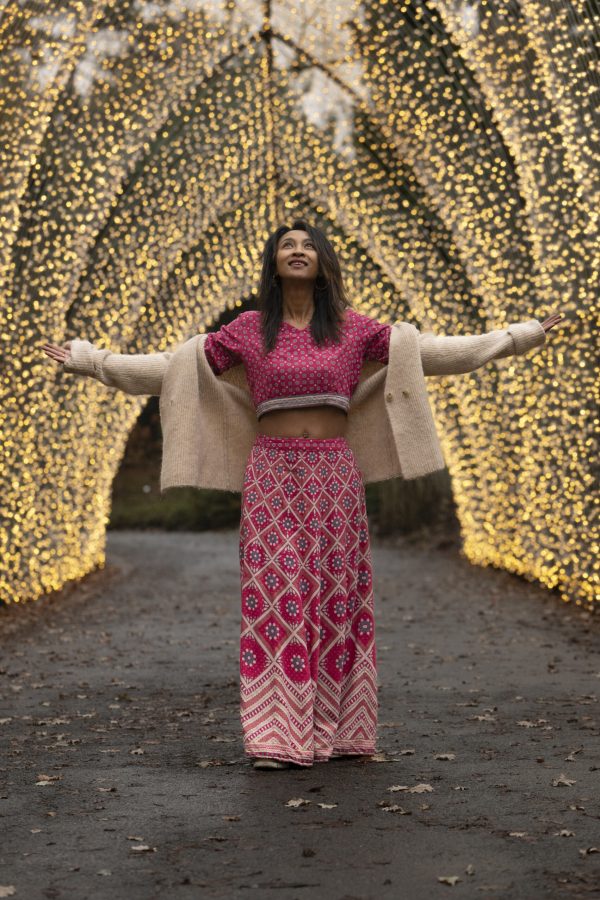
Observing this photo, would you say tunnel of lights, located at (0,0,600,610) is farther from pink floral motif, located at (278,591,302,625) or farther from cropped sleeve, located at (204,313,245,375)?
pink floral motif, located at (278,591,302,625)

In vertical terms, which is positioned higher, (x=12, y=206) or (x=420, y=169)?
(x=420, y=169)

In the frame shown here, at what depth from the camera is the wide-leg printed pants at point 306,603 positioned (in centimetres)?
515

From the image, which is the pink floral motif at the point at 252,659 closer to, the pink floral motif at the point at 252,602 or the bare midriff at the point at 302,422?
the pink floral motif at the point at 252,602

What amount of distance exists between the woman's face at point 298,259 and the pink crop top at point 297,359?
21 centimetres

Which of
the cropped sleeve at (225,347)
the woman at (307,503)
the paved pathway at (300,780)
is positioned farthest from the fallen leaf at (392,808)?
the cropped sleeve at (225,347)

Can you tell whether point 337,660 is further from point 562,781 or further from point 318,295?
point 318,295

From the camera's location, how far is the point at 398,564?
Result: 1831 cm

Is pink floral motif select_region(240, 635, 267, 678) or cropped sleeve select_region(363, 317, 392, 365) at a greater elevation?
cropped sleeve select_region(363, 317, 392, 365)

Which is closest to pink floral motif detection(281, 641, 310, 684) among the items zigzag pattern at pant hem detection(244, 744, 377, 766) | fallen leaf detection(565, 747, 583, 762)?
zigzag pattern at pant hem detection(244, 744, 377, 766)

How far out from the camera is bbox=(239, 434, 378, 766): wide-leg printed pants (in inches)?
203

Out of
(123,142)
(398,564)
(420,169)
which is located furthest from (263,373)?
(398,564)

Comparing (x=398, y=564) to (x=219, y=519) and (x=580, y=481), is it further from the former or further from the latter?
(x=219, y=519)

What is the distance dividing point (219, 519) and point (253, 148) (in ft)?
49.6

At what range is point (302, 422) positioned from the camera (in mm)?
5328
